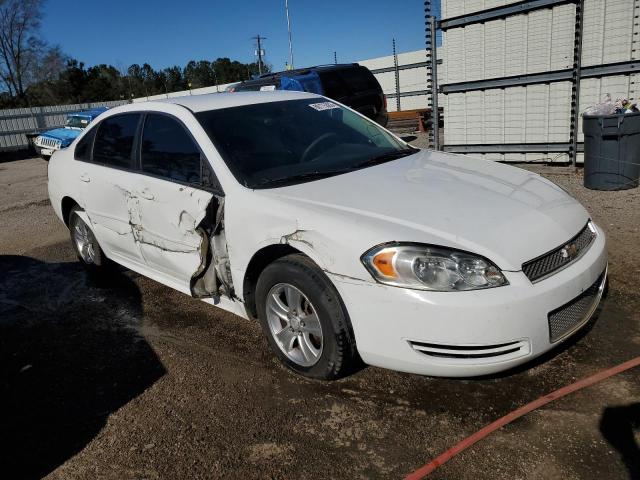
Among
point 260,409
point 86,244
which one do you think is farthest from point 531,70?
point 260,409

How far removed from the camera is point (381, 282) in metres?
2.54

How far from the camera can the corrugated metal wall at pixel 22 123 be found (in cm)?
2472

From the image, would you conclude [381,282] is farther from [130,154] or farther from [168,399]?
[130,154]

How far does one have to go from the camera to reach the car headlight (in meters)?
2.48

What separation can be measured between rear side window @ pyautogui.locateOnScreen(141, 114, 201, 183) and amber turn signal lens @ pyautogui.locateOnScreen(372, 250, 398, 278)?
146 cm

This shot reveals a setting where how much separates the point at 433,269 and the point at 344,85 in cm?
927

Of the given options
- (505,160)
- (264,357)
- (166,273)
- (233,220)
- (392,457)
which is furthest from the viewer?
(505,160)

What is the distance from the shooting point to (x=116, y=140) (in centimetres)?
440

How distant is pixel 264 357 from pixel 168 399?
2.13 ft

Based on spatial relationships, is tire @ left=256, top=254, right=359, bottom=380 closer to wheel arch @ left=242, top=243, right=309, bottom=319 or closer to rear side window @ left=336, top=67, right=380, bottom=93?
wheel arch @ left=242, top=243, right=309, bottom=319

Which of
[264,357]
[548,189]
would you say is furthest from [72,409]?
[548,189]

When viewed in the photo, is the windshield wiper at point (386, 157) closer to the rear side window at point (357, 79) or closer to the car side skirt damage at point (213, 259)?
the car side skirt damage at point (213, 259)

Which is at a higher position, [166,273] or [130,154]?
[130,154]

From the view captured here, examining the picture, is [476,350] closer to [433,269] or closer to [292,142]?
[433,269]
